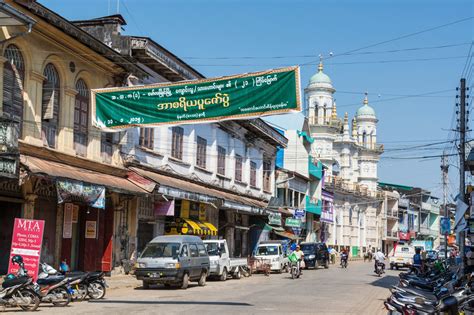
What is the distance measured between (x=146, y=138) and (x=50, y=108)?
7.90 metres

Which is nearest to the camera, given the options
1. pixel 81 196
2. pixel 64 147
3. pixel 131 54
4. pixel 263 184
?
pixel 81 196

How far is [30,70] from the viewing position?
22.1 metres

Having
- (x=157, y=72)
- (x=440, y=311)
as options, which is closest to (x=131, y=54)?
(x=157, y=72)

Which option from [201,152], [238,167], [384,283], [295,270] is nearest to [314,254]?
[238,167]

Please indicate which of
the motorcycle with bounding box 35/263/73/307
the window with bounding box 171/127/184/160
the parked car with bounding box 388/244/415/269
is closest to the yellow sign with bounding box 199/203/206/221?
the window with bounding box 171/127/184/160

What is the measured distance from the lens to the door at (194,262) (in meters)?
24.5

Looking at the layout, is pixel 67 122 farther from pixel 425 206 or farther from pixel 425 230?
pixel 425 230

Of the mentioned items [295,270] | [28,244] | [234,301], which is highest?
[28,244]

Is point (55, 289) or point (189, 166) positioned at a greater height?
point (189, 166)

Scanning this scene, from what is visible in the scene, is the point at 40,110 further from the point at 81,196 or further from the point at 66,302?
the point at 66,302

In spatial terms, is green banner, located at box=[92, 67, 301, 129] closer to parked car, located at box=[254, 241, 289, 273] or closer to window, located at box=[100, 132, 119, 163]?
window, located at box=[100, 132, 119, 163]

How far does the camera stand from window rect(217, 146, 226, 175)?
1590 inches

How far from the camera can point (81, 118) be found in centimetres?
2552

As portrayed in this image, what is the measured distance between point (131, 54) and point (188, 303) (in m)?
14.8
